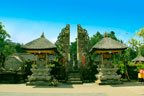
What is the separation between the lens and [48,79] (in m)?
25.8

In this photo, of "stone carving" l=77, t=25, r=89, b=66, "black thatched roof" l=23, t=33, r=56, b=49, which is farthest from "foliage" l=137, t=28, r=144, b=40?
"black thatched roof" l=23, t=33, r=56, b=49

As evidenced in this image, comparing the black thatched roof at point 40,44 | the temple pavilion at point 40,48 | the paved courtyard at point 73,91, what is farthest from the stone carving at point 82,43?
the paved courtyard at point 73,91

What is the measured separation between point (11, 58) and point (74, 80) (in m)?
39.4

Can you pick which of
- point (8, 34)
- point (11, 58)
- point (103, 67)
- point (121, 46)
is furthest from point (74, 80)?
point (11, 58)

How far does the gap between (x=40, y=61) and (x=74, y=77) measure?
21.2ft

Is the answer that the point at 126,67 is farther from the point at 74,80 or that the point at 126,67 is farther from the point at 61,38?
the point at 61,38

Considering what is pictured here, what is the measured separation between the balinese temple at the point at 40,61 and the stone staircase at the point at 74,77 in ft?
12.9

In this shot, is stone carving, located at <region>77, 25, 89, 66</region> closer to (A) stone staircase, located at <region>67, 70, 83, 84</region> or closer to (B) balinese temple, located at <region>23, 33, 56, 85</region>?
(A) stone staircase, located at <region>67, 70, 83, 84</region>

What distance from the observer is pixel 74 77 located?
31.8 m

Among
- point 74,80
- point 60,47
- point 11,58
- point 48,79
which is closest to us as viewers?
point 48,79

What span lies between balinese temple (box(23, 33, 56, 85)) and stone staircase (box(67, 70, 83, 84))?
3.95 m

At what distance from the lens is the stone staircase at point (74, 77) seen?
29.7 meters

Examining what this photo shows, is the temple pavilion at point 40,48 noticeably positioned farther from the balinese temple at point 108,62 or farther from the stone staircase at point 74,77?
the stone staircase at point 74,77

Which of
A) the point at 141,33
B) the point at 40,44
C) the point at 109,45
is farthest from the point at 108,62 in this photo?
the point at 141,33
